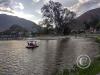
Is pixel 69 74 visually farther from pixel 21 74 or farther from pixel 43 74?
pixel 21 74

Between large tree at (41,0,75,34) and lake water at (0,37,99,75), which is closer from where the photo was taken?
lake water at (0,37,99,75)

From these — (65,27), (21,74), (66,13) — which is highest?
(66,13)

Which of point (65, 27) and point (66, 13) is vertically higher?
point (66, 13)

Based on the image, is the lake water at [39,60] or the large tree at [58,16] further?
the large tree at [58,16]

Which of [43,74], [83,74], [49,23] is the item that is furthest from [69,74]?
[49,23]

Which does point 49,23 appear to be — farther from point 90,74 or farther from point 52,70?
point 90,74

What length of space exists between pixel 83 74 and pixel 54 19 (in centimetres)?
16699

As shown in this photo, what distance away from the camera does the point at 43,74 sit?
34188mm

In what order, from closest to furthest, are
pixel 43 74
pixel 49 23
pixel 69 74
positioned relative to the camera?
pixel 69 74 → pixel 43 74 → pixel 49 23

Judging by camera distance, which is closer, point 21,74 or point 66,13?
point 21,74

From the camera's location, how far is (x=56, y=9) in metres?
192

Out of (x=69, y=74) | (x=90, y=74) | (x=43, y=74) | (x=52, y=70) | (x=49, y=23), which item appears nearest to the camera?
(x=90, y=74)

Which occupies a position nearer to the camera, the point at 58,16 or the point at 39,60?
the point at 39,60

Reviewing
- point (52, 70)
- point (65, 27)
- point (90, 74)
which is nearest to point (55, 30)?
point (65, 27)
